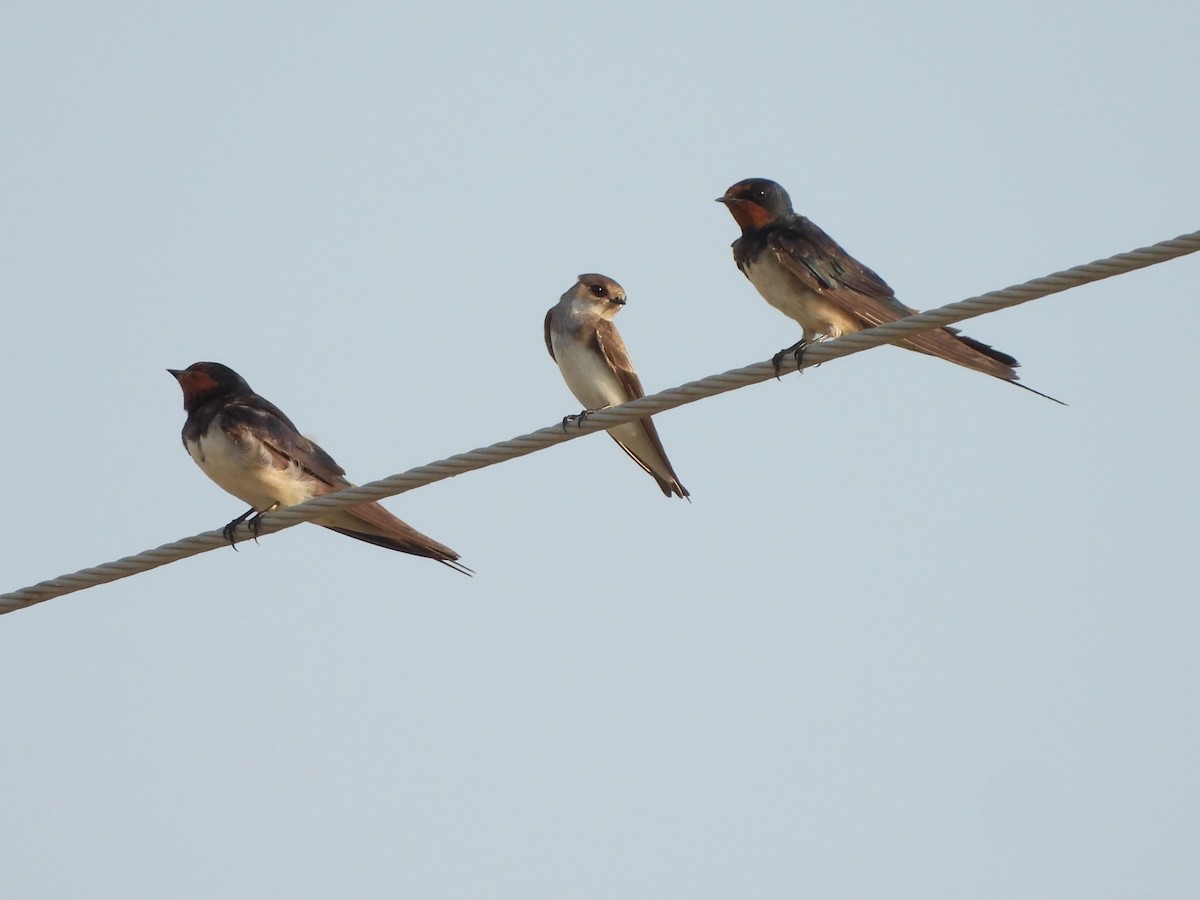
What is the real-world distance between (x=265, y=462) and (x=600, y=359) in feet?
7.65

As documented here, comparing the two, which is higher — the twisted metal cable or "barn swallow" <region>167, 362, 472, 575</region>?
"barn swallow" <region>167, 362, 472, 575</region>

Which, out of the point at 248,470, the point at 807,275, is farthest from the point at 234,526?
the point at 807,275

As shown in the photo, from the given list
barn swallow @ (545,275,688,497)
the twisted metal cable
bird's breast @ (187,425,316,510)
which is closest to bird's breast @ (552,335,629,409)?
barn swallow @ (545,275,688,497)

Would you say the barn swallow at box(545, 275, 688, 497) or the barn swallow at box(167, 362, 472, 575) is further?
the barn swallow at box(545, 275, 688, 497)

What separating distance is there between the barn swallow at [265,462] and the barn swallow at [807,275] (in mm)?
2089

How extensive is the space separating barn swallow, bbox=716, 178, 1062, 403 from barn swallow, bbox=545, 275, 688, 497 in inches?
49.6

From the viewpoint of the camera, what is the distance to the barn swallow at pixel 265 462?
8180mm

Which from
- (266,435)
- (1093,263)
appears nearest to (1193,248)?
(1093,263)

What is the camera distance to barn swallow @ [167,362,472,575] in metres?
8.18

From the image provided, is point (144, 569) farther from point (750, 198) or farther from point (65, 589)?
point (750, 198)

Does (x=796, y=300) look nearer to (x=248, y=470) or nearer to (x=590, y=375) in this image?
(x=590, y=375)

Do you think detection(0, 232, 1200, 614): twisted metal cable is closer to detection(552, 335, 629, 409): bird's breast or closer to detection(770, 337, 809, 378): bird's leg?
detection(770, 337, 809, 378): bird's leg

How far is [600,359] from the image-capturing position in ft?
33.1

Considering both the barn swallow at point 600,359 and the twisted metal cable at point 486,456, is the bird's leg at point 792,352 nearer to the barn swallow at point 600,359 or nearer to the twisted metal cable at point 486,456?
the twisted metal cable at point 486,456
